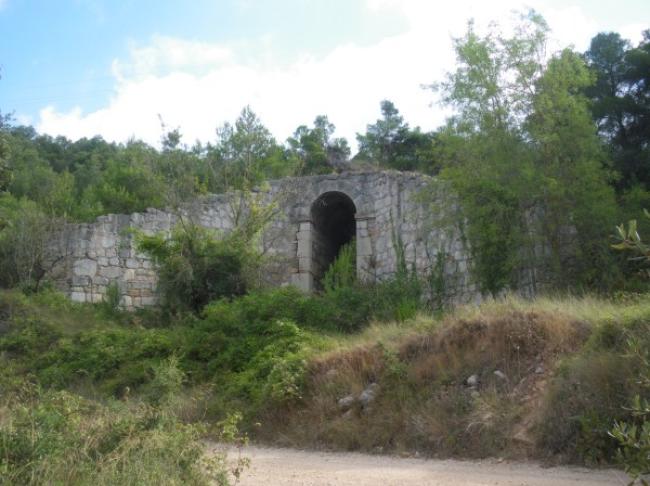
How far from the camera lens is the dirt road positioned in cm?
621

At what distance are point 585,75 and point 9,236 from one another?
1273 cm

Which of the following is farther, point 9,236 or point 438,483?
point 9,236

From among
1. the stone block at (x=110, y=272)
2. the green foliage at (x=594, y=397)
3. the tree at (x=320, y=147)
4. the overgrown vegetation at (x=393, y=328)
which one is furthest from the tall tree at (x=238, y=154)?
the green foliage at (x=594, y=397)

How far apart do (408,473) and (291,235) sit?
11.7m

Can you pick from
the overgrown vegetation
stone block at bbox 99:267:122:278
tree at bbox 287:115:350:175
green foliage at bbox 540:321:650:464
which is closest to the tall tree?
the overgrown vegetation

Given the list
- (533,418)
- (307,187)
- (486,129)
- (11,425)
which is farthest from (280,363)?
(307,187)

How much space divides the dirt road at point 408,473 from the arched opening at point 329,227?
10.7m

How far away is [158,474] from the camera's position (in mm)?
5289

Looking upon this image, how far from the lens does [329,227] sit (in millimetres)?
19609

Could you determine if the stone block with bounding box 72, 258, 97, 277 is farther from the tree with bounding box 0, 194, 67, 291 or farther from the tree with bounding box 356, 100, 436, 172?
the tree with bounding box 356, 100, 436, 172

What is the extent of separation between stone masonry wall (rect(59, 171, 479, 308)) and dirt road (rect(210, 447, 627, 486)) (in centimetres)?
740

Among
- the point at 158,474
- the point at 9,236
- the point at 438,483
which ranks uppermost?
the point at 9,236

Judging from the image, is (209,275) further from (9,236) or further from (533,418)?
(533,418)

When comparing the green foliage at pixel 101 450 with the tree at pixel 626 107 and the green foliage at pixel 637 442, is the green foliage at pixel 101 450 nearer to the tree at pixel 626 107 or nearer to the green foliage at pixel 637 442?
the green foliage at pixel 637 442
